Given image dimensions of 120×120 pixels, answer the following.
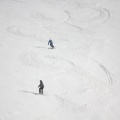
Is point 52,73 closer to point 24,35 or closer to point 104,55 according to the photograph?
point 104,55

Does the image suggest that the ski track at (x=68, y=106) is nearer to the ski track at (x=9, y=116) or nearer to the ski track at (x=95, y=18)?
the ski track at (x=9, y=116)

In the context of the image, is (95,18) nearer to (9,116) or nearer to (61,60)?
(61,60)

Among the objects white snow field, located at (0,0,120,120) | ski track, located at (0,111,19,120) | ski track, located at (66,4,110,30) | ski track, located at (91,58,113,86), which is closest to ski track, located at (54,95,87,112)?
white snow field, located at (0,0,120,120)

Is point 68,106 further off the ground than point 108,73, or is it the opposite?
point 108,73

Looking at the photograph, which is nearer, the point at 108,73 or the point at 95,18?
the point at 108,73

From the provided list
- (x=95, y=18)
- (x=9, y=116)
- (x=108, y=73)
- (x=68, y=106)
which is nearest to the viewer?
(x=9, y=116)

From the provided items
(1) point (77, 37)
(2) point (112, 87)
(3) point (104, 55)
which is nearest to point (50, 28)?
(1) point (77, 37)

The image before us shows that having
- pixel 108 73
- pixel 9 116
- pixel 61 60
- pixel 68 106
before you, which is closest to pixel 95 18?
pixel 61 60

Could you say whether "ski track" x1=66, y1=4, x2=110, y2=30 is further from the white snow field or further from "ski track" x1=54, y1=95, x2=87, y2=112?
"ski track" x1=54, y1=95, x2=87, y2=112
